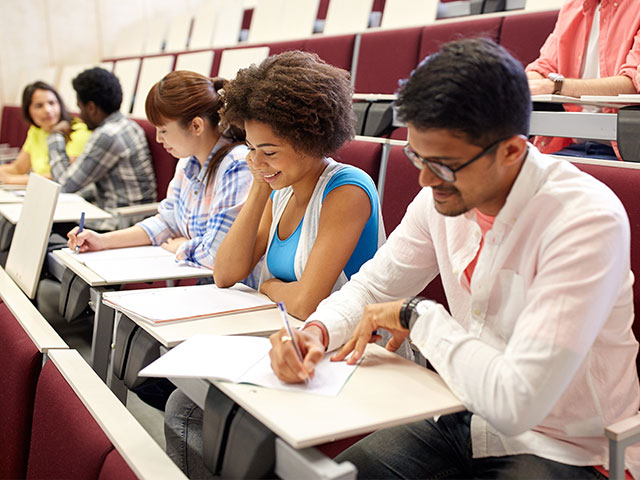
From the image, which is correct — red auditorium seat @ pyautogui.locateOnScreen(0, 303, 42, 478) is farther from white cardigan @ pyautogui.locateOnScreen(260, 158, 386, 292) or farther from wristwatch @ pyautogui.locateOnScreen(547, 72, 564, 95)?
wristwatch @ pyautogui.locateOnScreen(547, 72, 564, 95)

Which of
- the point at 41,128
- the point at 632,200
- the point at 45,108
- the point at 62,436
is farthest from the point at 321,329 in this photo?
the point at 41,128

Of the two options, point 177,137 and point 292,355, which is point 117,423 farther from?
point 177,137

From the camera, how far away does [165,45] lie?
461cm

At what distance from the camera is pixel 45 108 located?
2.95 meters

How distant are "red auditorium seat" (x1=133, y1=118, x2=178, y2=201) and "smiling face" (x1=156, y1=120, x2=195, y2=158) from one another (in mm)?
855

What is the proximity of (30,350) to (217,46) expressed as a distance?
3.07 m

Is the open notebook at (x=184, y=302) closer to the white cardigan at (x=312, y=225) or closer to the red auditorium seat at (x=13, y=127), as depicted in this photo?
the white cardigan at (x=312, y=225)

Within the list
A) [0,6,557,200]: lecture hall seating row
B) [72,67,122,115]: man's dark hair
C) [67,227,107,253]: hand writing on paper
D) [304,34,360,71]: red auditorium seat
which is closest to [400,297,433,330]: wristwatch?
[67,227,107,253]: hand writing on paper

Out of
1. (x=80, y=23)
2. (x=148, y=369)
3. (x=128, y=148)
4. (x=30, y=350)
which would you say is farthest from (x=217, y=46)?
(x=148, y=369)

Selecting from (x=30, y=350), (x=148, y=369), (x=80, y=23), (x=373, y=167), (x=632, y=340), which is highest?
(x=80, y=23)

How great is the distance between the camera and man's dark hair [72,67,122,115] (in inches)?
100

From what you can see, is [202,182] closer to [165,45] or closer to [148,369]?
[148,369]

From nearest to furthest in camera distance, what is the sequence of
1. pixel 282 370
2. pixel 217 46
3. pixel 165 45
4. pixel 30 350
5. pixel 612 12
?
1. pixel 282 370
2. pixel 30 350
3. pixel 612 12
4. pixel 217 46
5. pixel 165 45

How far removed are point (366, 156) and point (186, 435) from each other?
777 mm
